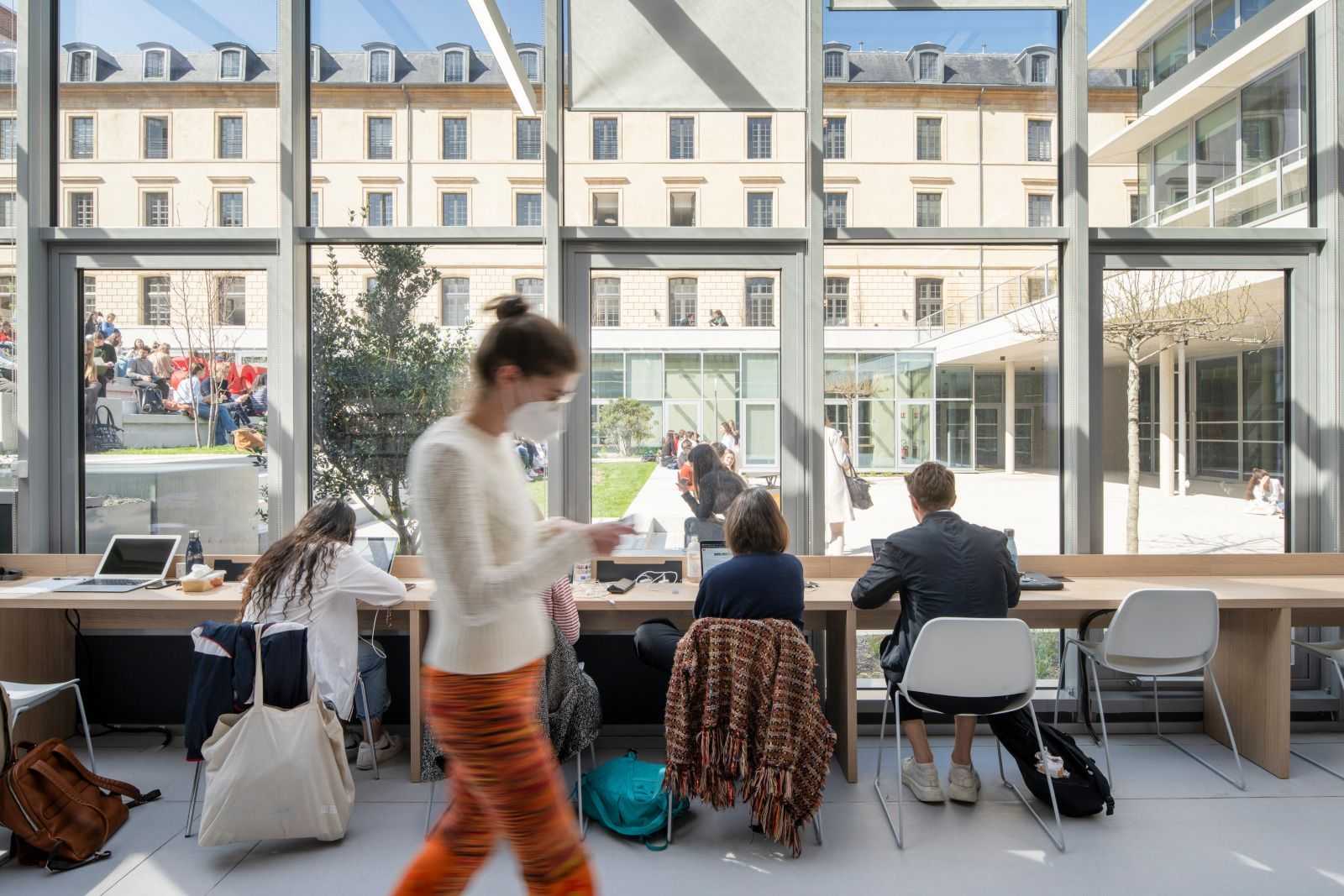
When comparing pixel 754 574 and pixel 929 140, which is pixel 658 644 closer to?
pixel 754 574

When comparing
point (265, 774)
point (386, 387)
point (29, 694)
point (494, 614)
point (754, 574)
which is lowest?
point (265, 774)

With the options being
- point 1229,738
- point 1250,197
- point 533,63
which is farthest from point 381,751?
point 1250,197

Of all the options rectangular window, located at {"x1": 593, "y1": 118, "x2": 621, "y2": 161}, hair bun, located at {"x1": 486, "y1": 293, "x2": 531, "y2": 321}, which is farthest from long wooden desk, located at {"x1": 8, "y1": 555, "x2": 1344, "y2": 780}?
rectangular window, located at {"x1": 593, "y1": 118, "x2": 621, "y2": 161}

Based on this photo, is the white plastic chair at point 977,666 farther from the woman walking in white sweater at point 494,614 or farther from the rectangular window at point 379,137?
the rectangular window at point 379,137

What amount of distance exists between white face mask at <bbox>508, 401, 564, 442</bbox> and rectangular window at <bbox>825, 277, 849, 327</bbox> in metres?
2.76

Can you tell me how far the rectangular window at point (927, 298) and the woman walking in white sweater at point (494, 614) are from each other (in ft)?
10.1

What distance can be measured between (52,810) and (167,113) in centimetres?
350

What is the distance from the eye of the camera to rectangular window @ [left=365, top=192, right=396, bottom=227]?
13.7ft

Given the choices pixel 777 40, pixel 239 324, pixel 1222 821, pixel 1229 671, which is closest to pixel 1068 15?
pixel 777 40

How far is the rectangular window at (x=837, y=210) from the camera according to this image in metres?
4.09

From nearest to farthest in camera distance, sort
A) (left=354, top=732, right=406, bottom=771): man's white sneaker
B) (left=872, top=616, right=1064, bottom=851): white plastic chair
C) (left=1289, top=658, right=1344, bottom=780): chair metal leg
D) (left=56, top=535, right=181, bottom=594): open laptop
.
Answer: (left=872, top=616, right=1064, bottom=851): white plastic chair, (left=1289, top=658, right=1344, bottom=780): chair metal leg, (left=354, top=732, right=406, bottom=771): man's white sneaker, (left=56, top=535, right=181, bottom=594): open laptop

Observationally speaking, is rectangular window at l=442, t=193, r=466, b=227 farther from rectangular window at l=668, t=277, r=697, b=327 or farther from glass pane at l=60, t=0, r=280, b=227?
rectangular window at l=668, t=277, r=697, b=327

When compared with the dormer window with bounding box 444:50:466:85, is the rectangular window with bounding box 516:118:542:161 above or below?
below

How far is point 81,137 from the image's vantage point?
426 cm
